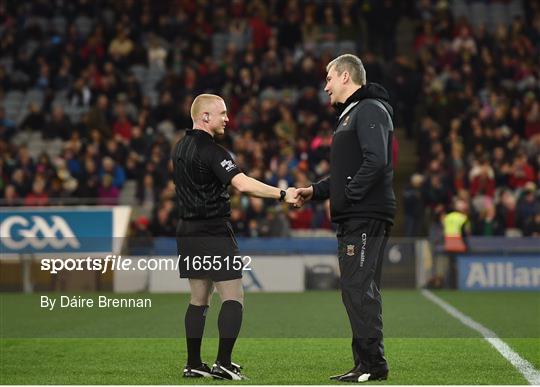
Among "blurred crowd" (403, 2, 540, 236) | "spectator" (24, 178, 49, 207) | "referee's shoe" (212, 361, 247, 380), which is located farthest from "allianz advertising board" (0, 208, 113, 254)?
"referee's shoe" (212, 361, 247, 380)

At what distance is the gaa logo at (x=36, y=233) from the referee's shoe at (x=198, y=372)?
488 inches

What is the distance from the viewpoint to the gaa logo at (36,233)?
21.1 metres

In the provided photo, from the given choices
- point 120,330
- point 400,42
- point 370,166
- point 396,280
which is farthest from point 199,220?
point 400,42

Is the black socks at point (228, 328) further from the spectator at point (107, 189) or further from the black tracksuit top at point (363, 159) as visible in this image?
the spectator at point (107, 189)

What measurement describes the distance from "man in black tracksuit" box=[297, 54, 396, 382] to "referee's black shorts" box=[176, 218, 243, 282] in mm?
832

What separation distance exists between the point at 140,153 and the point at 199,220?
16.2 m

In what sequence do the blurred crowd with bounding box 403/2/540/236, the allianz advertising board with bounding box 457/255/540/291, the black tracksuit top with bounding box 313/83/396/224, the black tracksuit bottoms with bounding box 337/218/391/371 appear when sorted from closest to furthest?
the black tracksuit top with bounding box 313/83/396/224, the black tracksuit bottoms with bounding box 337/218/391/371, the allianz advertising board with bounding box 457/255/540/291, the blurred crowd with bounding box 403/2/540/236

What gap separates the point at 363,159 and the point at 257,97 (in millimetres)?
18380

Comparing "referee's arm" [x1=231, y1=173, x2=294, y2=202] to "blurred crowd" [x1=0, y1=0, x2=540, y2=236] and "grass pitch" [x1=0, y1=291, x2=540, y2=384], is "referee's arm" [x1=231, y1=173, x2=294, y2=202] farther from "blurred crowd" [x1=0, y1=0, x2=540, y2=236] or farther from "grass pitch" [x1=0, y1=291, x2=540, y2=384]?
"blurred crowd" [x1=0, y1=0, x2=540, y2=236]

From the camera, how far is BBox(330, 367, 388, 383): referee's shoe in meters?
8.38

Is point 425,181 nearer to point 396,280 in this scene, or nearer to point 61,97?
point 396,280

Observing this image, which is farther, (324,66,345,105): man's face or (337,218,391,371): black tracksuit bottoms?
(324,66,345,105): man's face

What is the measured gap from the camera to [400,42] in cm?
2966

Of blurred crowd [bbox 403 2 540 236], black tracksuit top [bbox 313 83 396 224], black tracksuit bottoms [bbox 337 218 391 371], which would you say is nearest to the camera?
black tracksuit top [bbox 313 83 396 224]
